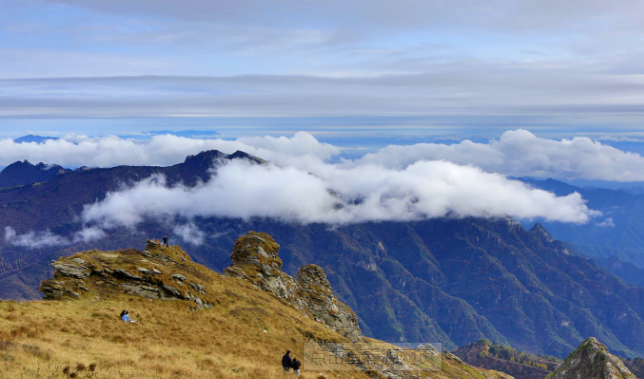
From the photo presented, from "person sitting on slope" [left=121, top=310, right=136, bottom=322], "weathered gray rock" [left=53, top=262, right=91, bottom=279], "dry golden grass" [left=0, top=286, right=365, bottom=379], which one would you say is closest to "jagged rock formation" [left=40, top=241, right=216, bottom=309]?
"weathered gray rock" [left=53, top=262, right=91, bottom=279]

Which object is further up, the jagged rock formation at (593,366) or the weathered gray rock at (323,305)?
the weathered gray rock at (323,305)

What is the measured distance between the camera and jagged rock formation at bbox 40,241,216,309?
182 ft

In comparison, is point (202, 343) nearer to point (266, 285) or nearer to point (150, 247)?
point (150, 247)

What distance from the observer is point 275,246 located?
107500 mm

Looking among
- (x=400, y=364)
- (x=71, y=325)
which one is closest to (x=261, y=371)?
(x=71, y=325)

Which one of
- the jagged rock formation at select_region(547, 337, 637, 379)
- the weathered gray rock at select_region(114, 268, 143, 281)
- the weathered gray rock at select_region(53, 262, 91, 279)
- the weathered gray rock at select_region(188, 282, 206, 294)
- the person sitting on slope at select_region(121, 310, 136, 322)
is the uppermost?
the weathered gray rock at select_region(53, 262, 91, 279)

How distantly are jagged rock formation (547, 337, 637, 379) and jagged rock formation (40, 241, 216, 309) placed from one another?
94234mm

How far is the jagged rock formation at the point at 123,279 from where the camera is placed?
55625 millimetres

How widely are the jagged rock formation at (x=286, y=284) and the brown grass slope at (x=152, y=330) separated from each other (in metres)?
10.4

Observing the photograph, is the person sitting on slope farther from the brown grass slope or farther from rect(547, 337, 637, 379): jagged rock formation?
rect(547, 337, 637, 379): jagged rock formation

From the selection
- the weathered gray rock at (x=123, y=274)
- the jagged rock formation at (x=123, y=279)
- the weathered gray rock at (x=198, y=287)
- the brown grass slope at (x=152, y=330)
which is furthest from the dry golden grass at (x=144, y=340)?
the weathered gray rock at (x=123, y=274)

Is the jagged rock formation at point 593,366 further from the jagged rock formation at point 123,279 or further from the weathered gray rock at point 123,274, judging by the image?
the weathered gray rock at point 123,274

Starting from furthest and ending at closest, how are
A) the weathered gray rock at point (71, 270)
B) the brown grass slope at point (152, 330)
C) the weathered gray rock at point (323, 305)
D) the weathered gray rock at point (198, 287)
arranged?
the weathered gray rock at point (323, 305)
the weathered gray rock at point (198, 287)
the weathered gray rock at point (71, 270)
the brown grass slope at point (152, 330)

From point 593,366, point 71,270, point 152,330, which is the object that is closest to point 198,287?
point 152,330
